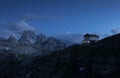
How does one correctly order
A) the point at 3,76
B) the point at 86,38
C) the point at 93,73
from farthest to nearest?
the point at 86,38 < the point at 3,76 < the point at 93,73

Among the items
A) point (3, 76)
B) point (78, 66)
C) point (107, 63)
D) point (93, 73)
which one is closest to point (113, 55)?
point (107, 63)

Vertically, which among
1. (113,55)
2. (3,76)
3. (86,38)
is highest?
(86,38)

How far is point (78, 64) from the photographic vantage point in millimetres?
79125

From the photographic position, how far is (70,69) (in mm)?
80312

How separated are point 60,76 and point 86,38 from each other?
65.5 metres

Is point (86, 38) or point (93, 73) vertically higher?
point (86, 38)

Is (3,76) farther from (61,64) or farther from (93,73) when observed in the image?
(93,73)

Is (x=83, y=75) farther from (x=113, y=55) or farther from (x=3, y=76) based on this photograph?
(x=3, y=76)

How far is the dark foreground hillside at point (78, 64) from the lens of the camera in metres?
68.3

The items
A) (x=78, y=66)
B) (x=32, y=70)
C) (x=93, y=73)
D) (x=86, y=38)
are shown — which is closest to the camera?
(x=93, y=73)

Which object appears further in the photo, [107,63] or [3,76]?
[3,76]

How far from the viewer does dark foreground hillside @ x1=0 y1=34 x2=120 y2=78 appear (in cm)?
6826

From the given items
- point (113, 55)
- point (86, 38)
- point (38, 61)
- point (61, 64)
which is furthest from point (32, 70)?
point (86, 38)

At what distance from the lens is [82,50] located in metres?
82.1
